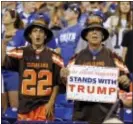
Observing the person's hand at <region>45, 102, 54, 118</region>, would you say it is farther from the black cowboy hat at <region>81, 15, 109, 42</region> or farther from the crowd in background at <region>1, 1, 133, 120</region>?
the black cowboy hat at <region>81, 15, 109, 42</region>

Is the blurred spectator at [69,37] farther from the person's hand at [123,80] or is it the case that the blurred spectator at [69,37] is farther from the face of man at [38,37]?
the person's hand at [123,80]

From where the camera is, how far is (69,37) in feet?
13.2

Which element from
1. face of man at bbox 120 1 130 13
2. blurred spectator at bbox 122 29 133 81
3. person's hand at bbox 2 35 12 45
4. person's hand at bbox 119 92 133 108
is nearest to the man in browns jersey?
person's hand at bbox 2 35 12 45

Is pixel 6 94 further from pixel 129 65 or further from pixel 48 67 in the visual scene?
pixel 129 65

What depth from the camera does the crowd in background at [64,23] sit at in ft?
12.5

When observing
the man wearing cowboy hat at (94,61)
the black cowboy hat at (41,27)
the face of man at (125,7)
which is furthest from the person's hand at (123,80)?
the face of man at (125,7)

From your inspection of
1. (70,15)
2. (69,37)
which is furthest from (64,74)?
(70,15)

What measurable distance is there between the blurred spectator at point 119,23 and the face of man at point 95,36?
1.42 ft

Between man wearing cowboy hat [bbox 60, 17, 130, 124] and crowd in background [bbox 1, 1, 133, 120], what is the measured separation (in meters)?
0.19

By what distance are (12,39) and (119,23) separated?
36.3 inches

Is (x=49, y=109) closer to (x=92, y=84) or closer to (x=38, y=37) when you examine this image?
(x=92, y=84)

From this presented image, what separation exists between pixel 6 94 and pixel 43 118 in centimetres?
40

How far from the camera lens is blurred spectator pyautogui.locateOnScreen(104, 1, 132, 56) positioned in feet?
13.3

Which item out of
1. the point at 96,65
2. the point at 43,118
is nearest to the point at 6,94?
the point at 43,118
